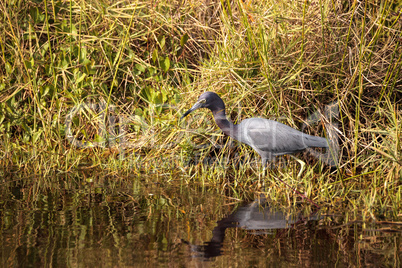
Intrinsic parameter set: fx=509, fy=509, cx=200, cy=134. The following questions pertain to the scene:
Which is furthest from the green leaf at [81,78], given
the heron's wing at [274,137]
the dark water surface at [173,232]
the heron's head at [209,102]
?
the heron's wing at [274,137]

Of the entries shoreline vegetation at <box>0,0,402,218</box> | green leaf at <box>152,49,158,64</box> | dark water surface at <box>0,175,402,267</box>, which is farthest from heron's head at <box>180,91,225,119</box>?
green leaf at <box>152,49,158,64</box>

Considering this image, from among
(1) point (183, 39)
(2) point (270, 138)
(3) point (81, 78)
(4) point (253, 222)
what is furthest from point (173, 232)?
(1) point (183, 39)

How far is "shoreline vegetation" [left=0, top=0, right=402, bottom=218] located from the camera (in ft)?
14.9

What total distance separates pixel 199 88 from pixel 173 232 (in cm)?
229

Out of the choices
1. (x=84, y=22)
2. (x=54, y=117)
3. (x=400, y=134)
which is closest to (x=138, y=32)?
(x=84, y=22)

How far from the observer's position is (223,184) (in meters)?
4.50

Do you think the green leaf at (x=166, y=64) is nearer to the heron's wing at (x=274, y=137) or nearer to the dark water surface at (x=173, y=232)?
the heron's wing at (x=274, y=137)

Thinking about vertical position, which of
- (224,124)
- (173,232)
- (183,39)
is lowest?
(173,232)

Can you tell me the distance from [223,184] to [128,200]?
3.01 ft

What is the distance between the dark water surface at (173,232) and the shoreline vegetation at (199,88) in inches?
18.3

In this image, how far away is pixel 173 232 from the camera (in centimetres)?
324

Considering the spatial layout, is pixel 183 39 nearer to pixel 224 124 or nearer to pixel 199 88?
pixel 199 88

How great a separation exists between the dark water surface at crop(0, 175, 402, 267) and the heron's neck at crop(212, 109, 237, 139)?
2.14 ft

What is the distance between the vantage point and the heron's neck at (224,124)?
467cm
